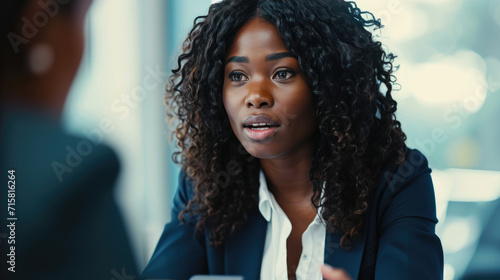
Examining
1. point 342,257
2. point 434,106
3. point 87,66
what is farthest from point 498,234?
point 87,66

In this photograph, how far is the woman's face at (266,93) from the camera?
3.22 ft

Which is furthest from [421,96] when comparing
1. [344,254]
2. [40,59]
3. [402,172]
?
[40,59]

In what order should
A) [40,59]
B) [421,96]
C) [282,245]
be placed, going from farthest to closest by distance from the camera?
[421,96]
[40,59]
[282,245]

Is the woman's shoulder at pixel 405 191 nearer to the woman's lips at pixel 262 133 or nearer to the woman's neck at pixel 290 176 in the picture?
the woman's neck at pixel 290 176

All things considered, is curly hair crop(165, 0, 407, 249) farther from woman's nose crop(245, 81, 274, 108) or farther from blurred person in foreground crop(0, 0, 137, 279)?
blurred person in foreground crop(0, 0, 137, 279)

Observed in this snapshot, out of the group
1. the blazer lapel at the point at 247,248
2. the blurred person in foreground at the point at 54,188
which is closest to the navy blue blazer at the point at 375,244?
the blazer lapel at the point at 247,248

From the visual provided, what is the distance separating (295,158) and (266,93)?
19 cm

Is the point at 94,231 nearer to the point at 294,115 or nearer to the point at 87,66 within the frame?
the point at 294,115

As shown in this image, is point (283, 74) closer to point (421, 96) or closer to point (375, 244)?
point (375, 244)

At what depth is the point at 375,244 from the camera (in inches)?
41.2

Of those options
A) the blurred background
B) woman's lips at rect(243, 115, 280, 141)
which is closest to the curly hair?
woman's lips at rect(243, 115, 280, 141)

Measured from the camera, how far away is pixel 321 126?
1.04 meters

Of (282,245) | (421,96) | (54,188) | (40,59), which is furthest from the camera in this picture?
(421,96)

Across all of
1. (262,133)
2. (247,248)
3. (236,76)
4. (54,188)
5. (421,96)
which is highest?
(421,96)
